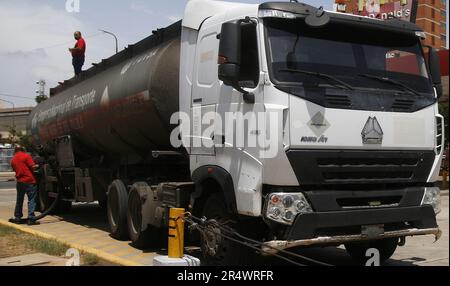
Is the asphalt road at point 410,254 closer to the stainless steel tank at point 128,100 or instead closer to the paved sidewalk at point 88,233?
the paved sidewalk at point 88,233

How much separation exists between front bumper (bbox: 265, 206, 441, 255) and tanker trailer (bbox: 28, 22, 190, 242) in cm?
248

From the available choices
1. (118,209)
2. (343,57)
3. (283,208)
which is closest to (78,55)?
(118,209)

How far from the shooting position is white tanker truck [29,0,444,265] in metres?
5.07

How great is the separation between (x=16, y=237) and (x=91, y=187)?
1.65 m

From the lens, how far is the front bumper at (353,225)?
4961mm

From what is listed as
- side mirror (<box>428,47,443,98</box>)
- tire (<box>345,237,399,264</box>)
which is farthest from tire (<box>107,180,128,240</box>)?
side mirror (<box>428,47,443,98</box>)

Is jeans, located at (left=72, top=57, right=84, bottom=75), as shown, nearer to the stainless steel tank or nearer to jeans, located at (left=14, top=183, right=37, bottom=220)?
the stainless steel tank

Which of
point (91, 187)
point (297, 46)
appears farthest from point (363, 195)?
point (91, 187)

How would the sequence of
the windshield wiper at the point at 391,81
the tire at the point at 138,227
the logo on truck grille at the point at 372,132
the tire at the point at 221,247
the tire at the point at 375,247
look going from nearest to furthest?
the logo on truck grille at the point at 372,132, the windshield wiper at the point at 391,81, the tire at the point at 221,247, the tire at the point at 375,247, the tire at the point at 138,227

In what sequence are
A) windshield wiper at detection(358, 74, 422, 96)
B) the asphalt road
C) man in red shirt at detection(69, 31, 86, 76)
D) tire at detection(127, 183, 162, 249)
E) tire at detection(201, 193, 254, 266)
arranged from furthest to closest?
1. man in red shirt at detection(69, 31, 86, 76)
2. tire at detection(127, 183, 162, 249)
3. the asphalt road
4. tire at detection(201, 193, 254, 266)
5. windshield wiper at detection(358, 74, 422, 96)

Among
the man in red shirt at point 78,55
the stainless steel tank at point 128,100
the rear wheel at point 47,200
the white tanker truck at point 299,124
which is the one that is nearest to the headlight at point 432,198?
the white tanker truck at point 299,124

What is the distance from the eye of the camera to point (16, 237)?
864 cm

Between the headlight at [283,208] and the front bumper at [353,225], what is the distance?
0.25ft
